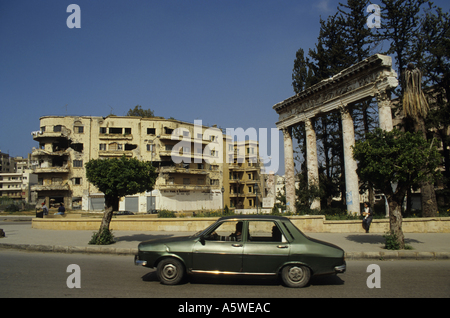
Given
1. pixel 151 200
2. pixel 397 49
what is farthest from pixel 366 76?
pixel 151 200

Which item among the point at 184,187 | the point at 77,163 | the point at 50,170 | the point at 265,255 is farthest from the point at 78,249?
the point at 50,170

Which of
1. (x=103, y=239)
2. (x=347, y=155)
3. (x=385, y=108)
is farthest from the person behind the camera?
(x=347, y=155)

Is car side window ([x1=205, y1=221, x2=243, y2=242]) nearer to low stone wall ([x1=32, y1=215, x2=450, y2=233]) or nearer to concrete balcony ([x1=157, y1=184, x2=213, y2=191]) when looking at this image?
low stone wall ([x1=32, y1=215, x2=450, y2=233])

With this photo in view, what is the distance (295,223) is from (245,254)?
11.0 m

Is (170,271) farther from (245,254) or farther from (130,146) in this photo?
(130,146)

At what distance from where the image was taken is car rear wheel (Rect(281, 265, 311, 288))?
591 centimetres

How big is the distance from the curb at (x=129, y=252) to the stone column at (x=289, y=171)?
52.5ft

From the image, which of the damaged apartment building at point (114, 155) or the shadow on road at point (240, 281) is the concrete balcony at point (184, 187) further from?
the shadow on road at point (240, 281)

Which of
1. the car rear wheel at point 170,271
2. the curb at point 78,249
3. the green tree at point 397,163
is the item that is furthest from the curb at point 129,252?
the car rear wheel at point 170,271

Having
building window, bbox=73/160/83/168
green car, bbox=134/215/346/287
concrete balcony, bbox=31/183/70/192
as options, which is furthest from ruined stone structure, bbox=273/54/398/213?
concrete balcony, bbox=31/183/70/192

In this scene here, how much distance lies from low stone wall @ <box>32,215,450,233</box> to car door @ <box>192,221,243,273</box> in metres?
10.1

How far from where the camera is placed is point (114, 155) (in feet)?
161
